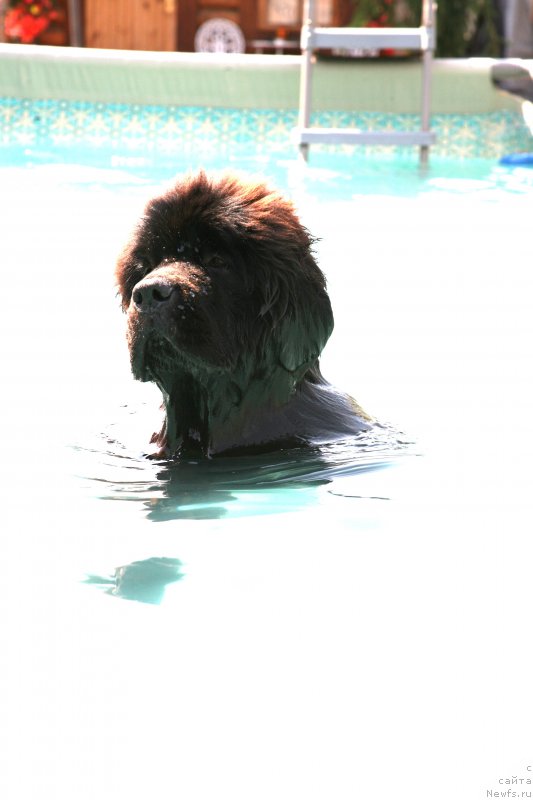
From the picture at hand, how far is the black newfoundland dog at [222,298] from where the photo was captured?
3.30 metres

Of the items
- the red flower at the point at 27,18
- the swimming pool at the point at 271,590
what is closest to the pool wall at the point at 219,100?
the red flower at the point at 27,18

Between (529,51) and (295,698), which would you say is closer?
(295,698)

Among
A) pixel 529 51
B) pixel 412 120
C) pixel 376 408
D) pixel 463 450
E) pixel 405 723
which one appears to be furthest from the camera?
pixel 529 51

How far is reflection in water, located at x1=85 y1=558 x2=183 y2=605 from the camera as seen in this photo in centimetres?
274

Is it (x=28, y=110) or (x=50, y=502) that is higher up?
(x=28, y=110)

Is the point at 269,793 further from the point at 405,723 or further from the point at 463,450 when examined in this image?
the point at 463,450

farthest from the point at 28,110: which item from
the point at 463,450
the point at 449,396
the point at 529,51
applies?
the point at 463,450

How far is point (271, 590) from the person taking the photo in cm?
284

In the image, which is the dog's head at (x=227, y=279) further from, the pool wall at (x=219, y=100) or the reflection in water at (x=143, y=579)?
the pool wall at (x=219, y=100)

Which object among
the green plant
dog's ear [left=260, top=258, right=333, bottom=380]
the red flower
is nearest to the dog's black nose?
dog's ear [left=260, top=258, right=333, bottom=380]

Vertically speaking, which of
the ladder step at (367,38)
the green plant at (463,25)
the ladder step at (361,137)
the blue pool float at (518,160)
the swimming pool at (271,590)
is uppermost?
the green plant at (463,25)

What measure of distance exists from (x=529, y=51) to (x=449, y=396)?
10.9 metres

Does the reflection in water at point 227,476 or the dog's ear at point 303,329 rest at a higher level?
the dog's ear at point 303,329

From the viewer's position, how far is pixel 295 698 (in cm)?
234
